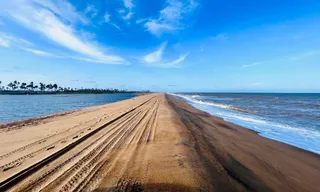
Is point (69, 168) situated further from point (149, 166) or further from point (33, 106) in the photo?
point (33, 106)

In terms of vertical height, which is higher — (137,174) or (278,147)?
(137,174)

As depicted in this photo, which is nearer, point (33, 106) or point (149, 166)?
point (149, 166)

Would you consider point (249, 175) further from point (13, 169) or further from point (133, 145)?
point (13, 169)

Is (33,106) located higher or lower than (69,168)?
lower


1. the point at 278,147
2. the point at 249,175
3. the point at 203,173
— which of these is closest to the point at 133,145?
the point at 203,173

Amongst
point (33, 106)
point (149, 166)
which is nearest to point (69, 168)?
point (149, 166)

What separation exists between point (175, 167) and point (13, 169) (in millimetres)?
4663

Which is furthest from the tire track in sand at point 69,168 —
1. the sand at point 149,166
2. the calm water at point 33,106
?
the calm water at point 33,106

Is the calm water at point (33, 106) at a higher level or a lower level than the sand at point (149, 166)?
lower

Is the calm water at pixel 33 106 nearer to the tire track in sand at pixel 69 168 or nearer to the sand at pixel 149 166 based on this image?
the sand at pixel 149 166

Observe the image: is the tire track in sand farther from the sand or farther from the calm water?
the calm water

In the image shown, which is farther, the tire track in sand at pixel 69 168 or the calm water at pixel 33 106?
the calm water at pixel 33 106

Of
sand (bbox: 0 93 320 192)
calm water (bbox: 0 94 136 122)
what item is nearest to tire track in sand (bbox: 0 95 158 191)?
sand (bbox: 0 93 320 192)

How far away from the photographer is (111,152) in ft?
19.9
